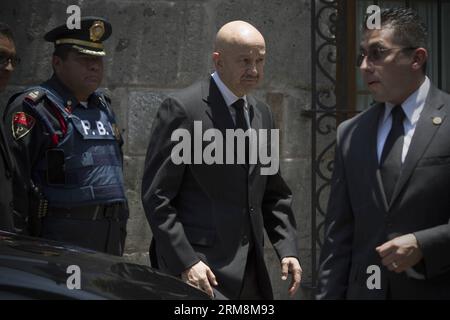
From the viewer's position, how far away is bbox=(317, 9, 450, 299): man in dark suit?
11.4ft

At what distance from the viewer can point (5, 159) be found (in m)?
4.74

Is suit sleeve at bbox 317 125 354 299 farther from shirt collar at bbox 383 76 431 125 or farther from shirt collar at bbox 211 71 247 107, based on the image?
shirt collar at bbox 211 71 247 107

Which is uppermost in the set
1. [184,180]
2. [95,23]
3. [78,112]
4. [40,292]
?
[95,23]

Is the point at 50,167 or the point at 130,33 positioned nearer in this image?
the point at 50,167

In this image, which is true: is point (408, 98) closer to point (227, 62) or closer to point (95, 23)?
point (227, 62)

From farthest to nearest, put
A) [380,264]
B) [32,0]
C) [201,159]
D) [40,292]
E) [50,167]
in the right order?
[32,0] < [50,167] < [201,159] < [380,264] < [40,292]

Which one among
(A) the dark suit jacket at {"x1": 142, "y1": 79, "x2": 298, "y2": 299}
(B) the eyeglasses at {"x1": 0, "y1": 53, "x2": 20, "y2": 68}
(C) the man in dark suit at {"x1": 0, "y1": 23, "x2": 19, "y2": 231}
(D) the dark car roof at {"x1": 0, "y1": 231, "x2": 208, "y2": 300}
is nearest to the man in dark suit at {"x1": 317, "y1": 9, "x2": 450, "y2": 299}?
(D) the dark car roof at {"x1": 0, "y1": 231, "x2": 208, "y2": 300}

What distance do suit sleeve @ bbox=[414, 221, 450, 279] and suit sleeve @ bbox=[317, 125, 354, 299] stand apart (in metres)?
0.35

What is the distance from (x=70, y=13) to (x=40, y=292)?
3.84 meters

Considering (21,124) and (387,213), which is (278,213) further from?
(21,124)

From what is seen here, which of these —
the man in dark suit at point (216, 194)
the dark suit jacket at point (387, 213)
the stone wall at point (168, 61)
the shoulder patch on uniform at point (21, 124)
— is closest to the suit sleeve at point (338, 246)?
the dark suit jacket at point (387, 213)

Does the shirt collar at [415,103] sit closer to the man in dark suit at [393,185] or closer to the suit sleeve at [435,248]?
the man in dark suit at [393,185]

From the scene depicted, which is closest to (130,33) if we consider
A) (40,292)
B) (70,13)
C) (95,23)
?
(70,13)

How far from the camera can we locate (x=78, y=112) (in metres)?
5.20
